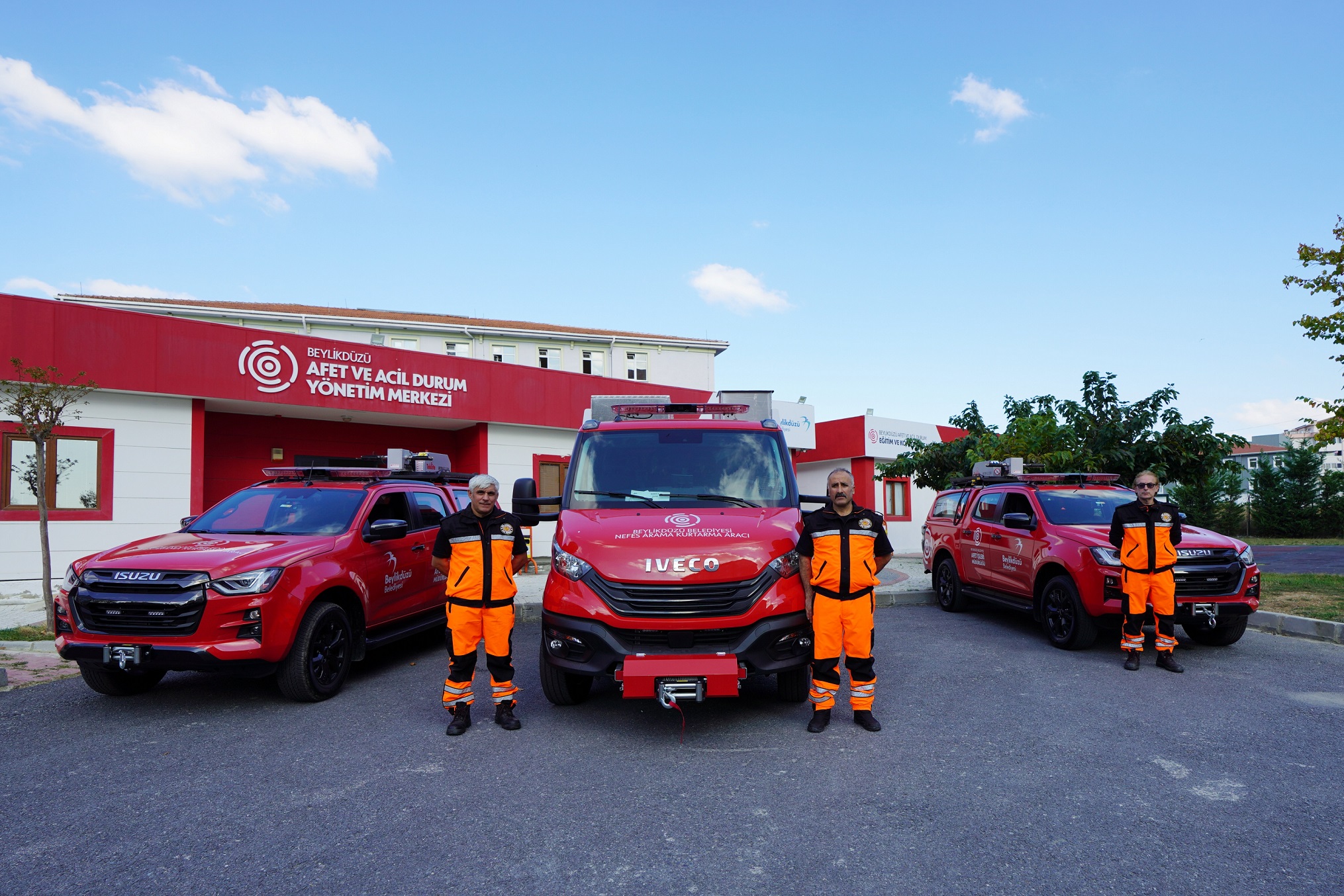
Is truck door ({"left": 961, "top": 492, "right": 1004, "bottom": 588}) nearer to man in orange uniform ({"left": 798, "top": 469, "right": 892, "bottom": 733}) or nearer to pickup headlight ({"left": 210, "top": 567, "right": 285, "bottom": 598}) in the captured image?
man in orange uniform ({"left": 798, "top": 469, "right": 892, "bottom": 733})

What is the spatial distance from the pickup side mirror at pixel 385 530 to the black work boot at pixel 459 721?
6.69 feet

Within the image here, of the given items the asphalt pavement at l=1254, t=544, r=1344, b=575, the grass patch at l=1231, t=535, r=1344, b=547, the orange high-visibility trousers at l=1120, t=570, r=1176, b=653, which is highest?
the orange high-visibility trousers at l=1120, t=570, r=1176, b=653

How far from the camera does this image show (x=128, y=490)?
1433cm

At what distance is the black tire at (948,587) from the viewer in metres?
10.8

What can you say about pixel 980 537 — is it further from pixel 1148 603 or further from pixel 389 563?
pixel 389 563

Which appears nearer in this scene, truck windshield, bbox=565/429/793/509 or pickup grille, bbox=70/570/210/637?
pickup grille, bbox=70/570/210/637

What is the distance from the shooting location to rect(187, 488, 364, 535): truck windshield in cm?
678

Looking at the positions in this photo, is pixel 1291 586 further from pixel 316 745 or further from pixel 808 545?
pixel 316 745

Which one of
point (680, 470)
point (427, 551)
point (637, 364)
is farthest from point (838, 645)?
point (637, 364)

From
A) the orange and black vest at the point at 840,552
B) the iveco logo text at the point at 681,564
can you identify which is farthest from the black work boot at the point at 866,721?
the iveco logo text at the point at 681,564

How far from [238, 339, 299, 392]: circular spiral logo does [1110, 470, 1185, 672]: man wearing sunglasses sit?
15252mm

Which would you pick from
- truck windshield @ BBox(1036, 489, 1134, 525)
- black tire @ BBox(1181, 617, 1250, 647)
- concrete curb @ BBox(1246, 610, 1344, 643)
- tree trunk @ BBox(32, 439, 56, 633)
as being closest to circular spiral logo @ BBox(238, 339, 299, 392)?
tree trunk @ BBox(32, 439, 56, 633)

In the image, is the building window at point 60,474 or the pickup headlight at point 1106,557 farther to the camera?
the building window at point 60,474

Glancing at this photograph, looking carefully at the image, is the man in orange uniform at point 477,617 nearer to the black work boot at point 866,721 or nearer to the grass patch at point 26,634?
the black work boot at point 866,721
